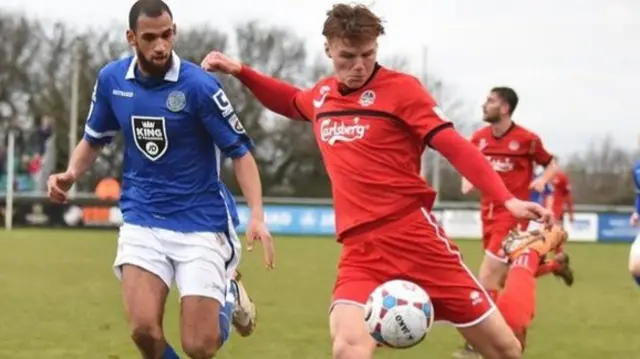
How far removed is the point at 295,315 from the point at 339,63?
669cm

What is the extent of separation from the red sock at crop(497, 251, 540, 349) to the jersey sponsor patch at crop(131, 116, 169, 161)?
2.34 metres

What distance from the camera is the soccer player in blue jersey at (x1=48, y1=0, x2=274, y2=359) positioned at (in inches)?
265

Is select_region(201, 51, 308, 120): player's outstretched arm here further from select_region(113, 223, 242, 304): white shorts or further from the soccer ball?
the soccer ball

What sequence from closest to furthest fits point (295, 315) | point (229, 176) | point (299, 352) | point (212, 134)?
point (212, 134)
point (299, 352)
point (295, 315)
point (229, 176)

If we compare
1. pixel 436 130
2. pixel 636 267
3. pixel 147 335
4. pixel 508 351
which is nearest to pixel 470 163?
pixel 436 130

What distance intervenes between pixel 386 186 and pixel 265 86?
124 centimetres

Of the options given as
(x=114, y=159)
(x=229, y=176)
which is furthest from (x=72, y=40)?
(x=229, y=176)

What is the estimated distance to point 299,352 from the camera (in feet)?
31.3

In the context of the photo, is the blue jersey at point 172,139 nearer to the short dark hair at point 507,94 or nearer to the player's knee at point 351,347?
the player's knee at point 351,347

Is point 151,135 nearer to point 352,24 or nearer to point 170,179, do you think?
point 170,179

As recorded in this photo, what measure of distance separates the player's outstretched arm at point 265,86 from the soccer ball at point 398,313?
1.35 m

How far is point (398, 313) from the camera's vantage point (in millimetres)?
5668

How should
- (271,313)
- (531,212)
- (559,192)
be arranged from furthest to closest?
(559,192) < (271,313) < (531,212)

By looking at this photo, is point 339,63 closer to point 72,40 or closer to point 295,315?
point 295,315
